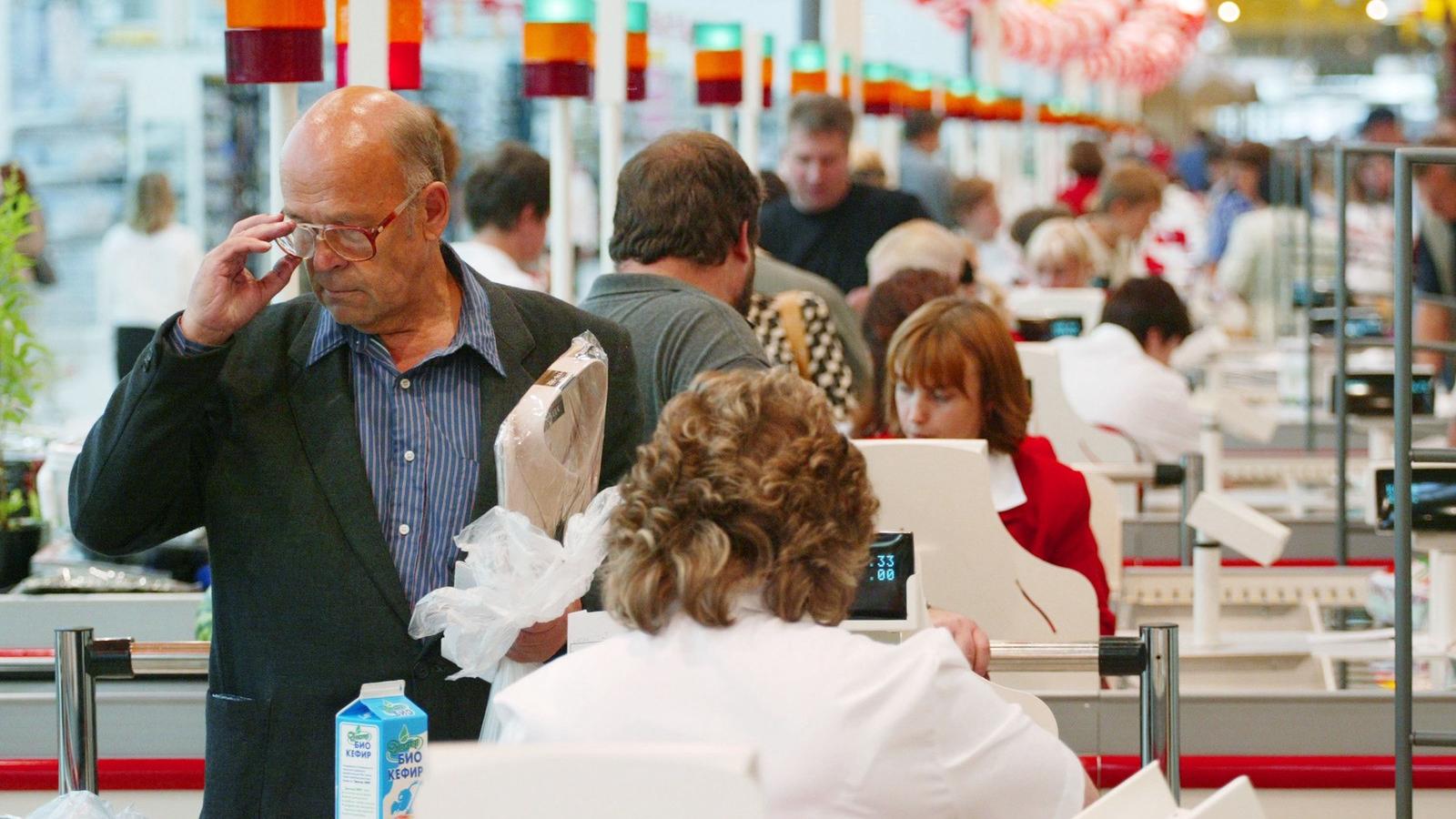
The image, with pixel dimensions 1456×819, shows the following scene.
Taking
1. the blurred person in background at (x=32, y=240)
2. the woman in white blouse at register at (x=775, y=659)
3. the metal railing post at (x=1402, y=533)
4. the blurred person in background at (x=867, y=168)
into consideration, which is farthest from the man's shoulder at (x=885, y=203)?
the woman in white blouse at register at (x=775, y=659)

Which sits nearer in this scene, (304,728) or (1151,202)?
(304,728)

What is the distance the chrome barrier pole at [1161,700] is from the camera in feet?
7.95

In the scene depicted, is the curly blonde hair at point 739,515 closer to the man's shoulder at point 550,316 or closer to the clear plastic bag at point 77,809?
the man's shoulder at point 550,316

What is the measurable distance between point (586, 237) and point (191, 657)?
9.12 metres

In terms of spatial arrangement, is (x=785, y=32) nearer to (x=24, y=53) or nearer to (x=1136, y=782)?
(x=24, y=53)

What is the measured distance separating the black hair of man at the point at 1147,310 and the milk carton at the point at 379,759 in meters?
4.32

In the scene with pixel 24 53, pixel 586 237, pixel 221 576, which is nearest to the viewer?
pixel 221 576

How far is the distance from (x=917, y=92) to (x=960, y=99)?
1339 millimetres

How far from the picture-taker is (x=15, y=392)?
4.25m

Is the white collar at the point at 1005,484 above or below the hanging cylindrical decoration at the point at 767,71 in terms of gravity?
below

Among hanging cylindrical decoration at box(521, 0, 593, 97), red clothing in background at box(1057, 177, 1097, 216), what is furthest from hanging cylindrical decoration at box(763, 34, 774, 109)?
red clothing in background at box(1057, 177, 1097, 216)

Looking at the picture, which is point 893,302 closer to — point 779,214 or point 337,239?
point 779,214

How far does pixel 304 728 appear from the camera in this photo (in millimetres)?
2297

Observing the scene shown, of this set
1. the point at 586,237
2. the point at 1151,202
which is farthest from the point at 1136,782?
the point at 586,237
